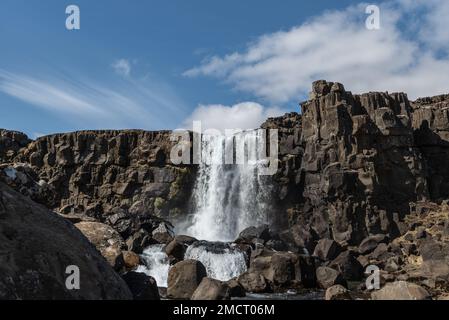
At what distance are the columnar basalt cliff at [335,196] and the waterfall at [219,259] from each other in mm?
1223

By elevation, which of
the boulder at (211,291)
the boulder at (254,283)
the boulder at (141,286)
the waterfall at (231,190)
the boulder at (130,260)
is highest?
the waterfall at (231,190)

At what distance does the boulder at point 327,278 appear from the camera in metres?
32.6

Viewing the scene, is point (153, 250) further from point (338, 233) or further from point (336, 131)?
point (336, 131)

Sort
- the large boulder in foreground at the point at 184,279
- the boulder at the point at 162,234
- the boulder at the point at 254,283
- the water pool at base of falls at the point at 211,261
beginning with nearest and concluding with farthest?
the large boulder in foreground at the point at 184,279
the boulder at the point at 254,283
the water pool at base of falls at the point at 211,261
the boulder at the point at 162,234

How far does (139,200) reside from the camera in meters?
66.1

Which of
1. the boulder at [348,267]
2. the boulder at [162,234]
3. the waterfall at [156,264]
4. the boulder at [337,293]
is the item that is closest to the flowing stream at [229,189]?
the boulder at [162,234]

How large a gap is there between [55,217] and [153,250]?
110ft

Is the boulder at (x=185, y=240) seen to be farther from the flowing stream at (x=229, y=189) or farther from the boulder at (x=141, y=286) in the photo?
the boulder at (x=141, y=286)

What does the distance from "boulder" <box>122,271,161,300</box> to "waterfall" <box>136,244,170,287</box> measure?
23341mm

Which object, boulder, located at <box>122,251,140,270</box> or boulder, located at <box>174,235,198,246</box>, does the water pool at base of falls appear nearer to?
boulder, located at <box>122,251,140,270</box>

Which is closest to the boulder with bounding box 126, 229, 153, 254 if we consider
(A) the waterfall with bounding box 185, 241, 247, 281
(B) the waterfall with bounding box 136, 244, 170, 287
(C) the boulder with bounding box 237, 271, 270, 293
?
(B) the waterfall with bounding box 136, 244, 170, 287

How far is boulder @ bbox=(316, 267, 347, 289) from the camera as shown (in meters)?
32.6

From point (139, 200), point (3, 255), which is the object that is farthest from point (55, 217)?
point (139, 200)

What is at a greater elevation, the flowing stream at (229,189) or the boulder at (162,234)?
the flowing stream at (229,189)
